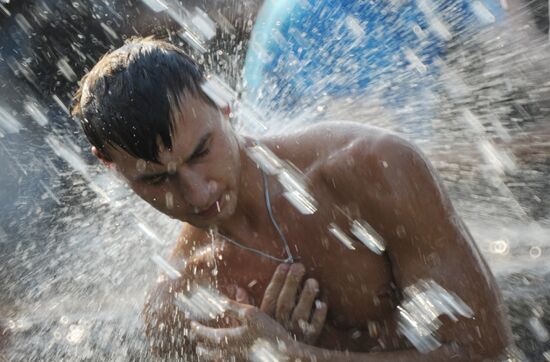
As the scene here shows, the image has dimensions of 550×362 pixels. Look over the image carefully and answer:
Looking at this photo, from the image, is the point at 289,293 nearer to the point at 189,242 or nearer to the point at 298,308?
the point at 298,308

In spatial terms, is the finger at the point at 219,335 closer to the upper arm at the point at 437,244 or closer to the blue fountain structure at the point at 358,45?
the upper arm at the point at 437,244

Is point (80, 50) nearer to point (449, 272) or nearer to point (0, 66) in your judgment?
point (0, 66)

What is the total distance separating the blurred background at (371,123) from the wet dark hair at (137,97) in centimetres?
61

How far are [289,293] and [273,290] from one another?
0.06 metres

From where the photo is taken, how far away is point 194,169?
6.48 feet

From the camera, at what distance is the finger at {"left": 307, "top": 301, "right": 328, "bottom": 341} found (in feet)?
6.43

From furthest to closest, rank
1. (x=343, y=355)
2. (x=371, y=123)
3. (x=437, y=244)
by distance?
(x=371, y=123) → (x=343, y=355) → (x=437, y=244)

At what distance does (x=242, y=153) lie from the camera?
2133mm

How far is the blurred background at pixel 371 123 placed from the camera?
134 inches

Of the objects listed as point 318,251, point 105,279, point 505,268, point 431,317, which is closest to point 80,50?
point 105,279

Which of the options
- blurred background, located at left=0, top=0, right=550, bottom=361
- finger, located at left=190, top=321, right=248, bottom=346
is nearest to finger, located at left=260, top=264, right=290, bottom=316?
finger, located at left=190, top=321, right=248, bottom=346

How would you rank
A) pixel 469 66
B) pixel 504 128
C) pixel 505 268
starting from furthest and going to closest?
pixel 504 128, pixel 469 66, pixel 505 268

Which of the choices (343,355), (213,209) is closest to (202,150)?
(213,209)

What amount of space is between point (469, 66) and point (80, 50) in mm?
3909
